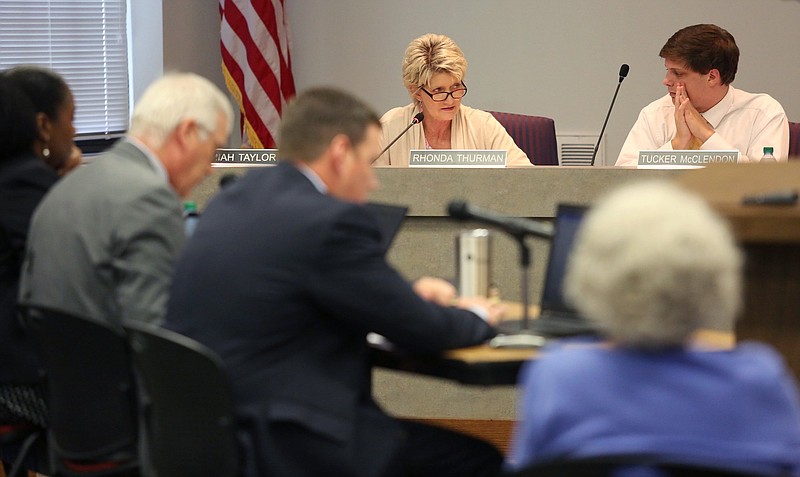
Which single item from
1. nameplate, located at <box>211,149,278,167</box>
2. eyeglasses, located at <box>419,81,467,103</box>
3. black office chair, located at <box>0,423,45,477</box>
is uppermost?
eyeglasses, located at <box>419,81,467,103</box>

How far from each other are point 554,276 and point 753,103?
8.17 feet

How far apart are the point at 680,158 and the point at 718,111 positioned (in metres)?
0.93

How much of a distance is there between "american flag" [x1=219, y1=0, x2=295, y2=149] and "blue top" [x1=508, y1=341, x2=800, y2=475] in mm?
4846

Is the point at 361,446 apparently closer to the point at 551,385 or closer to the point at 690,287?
the point at 551,385

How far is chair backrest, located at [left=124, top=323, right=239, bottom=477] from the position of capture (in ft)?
6.51

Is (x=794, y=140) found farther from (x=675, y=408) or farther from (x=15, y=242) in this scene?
(x=675, y=408)

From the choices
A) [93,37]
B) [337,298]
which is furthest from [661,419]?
[93,37]

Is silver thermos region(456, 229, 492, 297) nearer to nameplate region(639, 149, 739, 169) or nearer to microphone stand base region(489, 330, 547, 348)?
microphone stand base region(489, 330, 547, 348)

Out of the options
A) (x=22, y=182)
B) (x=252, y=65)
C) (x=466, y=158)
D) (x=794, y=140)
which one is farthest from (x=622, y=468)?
(x=252, y=65)

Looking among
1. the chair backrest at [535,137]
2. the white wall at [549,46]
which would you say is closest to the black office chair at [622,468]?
the chair backrest at [535,137]

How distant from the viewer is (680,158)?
13.1ft

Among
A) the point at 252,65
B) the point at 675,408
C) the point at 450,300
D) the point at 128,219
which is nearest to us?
the point at 675,408

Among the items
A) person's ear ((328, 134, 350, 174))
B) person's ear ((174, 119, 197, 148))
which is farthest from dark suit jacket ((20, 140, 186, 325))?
person's ear ((328, 134, 350, 174))

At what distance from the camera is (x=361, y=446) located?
7.00 ft
